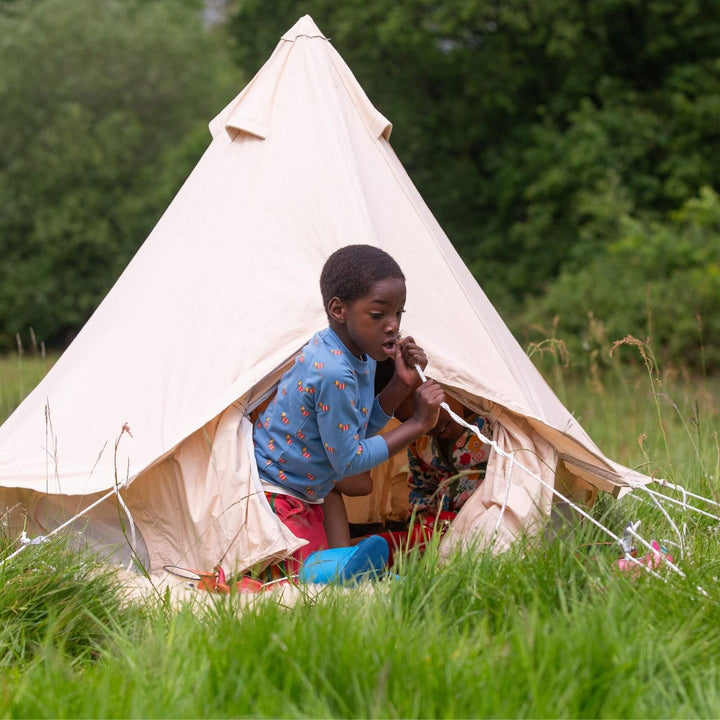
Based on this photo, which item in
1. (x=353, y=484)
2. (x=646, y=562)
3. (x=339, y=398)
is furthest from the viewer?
(x=353, y=484)

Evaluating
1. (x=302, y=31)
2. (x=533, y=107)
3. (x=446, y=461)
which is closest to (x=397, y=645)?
(x=446, y=461)

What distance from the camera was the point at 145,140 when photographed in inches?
754

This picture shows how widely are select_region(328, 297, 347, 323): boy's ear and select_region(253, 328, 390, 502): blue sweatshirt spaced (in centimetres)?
6

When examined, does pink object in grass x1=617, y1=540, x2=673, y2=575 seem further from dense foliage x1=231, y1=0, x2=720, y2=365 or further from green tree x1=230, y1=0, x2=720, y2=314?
green tree x1=230, y1=0, x2=720, y2=314

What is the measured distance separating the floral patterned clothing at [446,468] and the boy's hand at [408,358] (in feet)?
1.84

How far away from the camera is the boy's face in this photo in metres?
3.15

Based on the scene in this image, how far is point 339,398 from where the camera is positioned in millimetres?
3119

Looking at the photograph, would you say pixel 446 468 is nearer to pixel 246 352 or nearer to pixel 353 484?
pixel 353 484

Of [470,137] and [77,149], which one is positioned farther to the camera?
[77,149]

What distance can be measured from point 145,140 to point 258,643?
17.9 metres

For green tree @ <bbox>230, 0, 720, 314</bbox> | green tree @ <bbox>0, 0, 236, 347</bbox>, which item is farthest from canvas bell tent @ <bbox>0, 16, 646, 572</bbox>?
green tree @ <bbox>0, 0, 236, 347</bbox>

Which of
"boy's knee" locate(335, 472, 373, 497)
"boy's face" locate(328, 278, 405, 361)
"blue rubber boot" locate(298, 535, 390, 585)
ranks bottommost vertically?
"blue rubber boot" locate(298, 535, 390, 585)

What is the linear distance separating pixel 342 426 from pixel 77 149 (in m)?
16.2

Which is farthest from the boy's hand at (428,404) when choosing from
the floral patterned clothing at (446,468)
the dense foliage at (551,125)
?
the dense foliage at (551,125)
